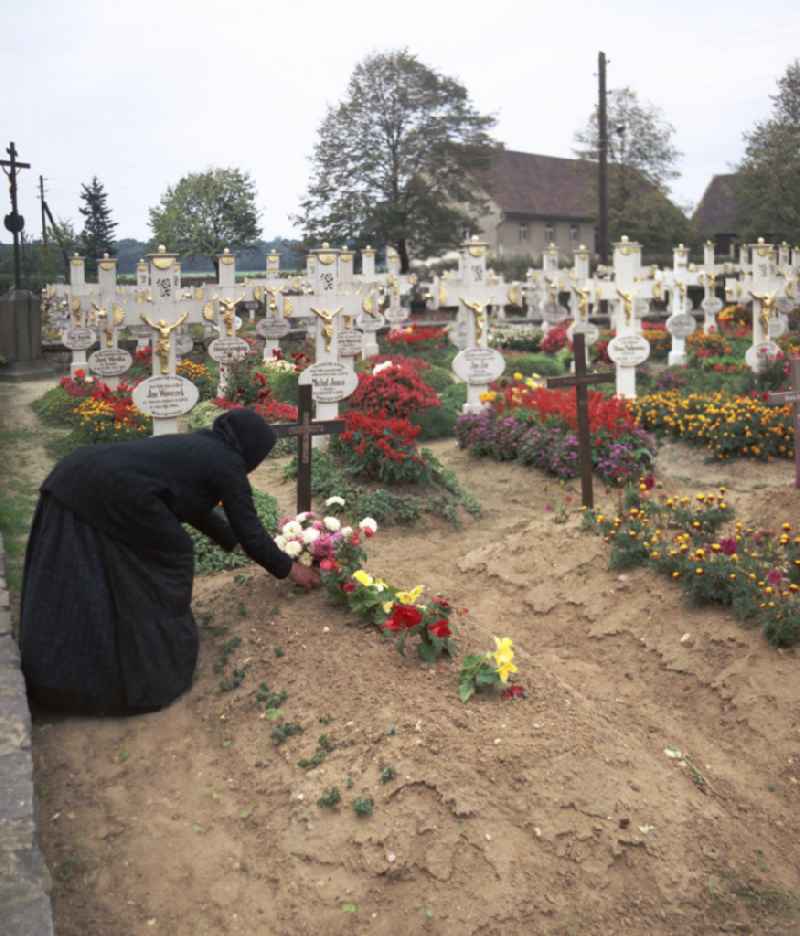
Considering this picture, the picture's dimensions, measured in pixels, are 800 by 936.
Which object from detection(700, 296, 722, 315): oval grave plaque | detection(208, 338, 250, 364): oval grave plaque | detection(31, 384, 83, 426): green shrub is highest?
detection(700, 296, 722, 315): oval grave plaque

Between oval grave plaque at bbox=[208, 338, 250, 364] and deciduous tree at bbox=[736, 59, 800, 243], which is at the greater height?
deciduous tree at bbox=[736, 59, 800, 243]

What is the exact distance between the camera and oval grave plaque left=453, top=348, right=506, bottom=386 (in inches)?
494

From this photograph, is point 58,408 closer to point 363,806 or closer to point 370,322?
point 370,322

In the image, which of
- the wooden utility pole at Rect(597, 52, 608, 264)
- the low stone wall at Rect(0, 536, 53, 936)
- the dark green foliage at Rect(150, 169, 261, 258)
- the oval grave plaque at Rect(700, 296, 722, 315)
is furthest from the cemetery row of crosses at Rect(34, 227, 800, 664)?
the dark green foliage at Rect(150, 169, 261, 258)

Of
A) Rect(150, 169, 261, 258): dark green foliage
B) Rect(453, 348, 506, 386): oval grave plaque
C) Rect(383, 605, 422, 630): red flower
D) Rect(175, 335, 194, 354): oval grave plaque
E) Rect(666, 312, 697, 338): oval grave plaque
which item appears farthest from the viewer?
Rect(150, 169, 261, 258): dark green foliage

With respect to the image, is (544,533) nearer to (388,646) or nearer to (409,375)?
(388,646)

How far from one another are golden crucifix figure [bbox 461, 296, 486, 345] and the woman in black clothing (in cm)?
851

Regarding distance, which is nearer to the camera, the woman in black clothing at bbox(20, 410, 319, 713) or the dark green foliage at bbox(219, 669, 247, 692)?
the woman in black clothing at bbox(20, 410, 319, 713)

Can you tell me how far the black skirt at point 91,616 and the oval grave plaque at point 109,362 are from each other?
10260 millimetres

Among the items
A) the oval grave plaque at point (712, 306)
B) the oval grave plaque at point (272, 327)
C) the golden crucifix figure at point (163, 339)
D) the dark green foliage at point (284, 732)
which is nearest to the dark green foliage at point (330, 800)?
the dark green foliage at point (284, 732)

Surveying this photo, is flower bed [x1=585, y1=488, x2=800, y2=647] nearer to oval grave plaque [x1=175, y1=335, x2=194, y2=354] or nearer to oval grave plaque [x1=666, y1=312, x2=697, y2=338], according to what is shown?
oval grave plaque [x1=175, y1=335, x2=194, y2=354]

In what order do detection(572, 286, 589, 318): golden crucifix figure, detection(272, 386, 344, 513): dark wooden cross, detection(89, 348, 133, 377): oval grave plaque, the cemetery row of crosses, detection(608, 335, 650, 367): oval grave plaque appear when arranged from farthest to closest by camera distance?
detection(572, 286, 589, 318): golden crucifix figure → detection(89, 348, 133, 377): oval grave plaque → detection(608, 335, 650, 367): oval grave plaque → the cemetery row of crosses → detection(272, 386, 344, 513): dark wooden cross

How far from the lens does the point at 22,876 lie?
116 inches

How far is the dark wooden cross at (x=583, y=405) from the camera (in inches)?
340
